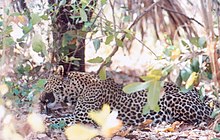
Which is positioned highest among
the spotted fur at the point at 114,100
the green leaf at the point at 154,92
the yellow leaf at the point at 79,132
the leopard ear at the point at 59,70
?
the green leaf at the point at 154,92

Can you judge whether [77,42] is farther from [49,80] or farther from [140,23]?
[140,23]

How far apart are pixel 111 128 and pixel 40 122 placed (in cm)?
27

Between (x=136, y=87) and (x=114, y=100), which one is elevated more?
(x=136, y=87)

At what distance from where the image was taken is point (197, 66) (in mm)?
1989

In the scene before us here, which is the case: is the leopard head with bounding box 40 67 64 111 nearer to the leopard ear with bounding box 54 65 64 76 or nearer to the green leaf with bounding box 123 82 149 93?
the leopard ear with bounding box 54 65 64 76

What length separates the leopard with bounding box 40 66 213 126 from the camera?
5.45 m

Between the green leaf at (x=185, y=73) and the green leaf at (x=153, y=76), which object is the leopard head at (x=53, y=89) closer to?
Answer: the green leaf at (x=185, y=73)

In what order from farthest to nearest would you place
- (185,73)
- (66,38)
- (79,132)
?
(66,38) → (185,73) → (79,132)

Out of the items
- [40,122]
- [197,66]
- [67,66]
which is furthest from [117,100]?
[40,122]

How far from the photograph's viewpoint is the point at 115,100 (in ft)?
18.7

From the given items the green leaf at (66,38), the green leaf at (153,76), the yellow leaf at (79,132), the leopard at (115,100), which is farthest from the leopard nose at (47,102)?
the yellow leaf at (79,132)

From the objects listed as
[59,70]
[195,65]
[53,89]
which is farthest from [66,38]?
[195,65]

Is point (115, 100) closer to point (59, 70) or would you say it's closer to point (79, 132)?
point (59, 70)

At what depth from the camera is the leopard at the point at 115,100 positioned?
545 cm
